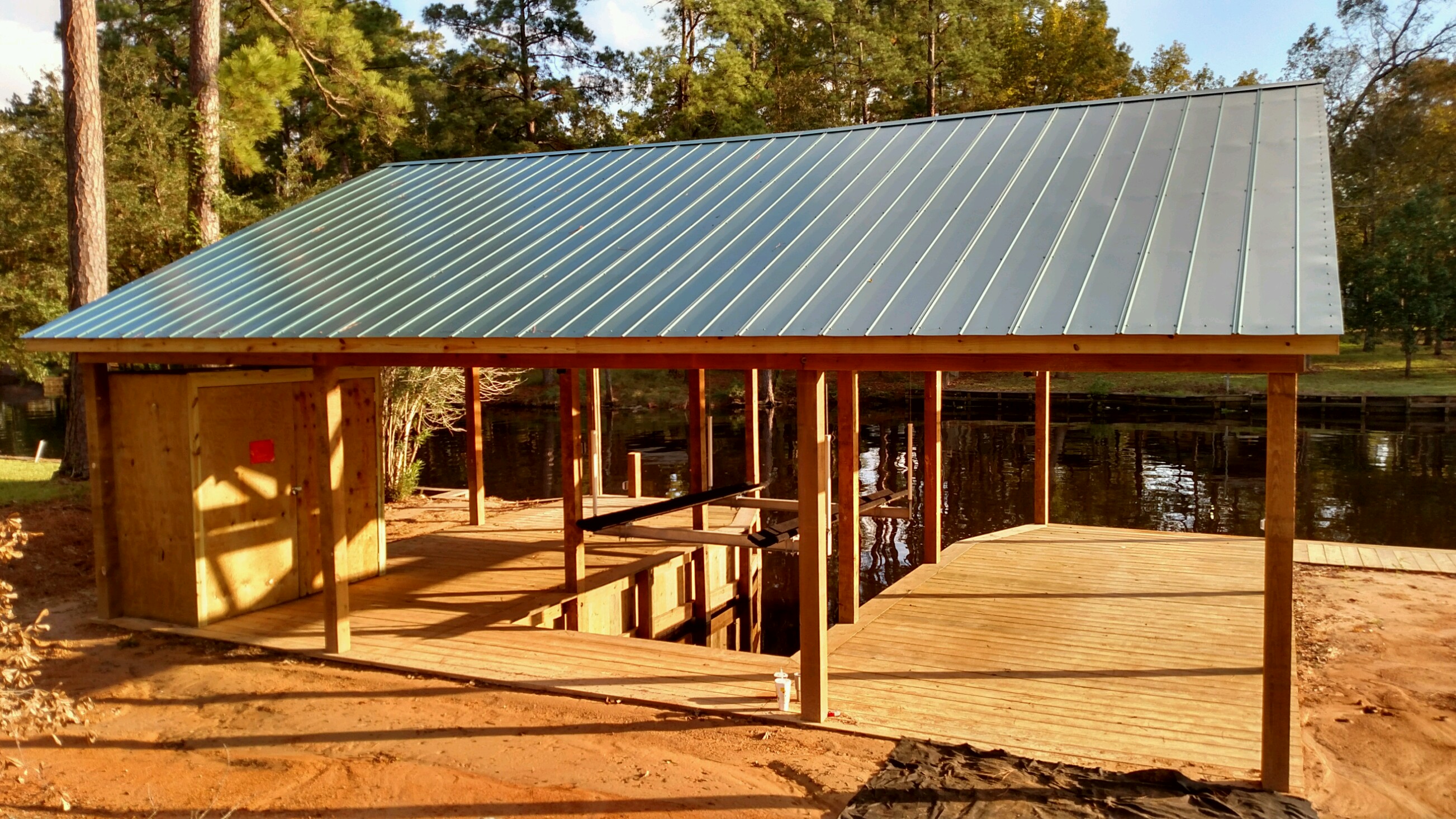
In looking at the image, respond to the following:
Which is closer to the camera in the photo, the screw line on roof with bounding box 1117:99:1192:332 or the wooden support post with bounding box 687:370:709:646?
the screw line on roof with bounding box 1117:99:1192:332

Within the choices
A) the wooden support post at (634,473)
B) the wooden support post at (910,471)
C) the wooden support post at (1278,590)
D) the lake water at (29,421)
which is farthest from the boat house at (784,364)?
the lake water at (29,421)

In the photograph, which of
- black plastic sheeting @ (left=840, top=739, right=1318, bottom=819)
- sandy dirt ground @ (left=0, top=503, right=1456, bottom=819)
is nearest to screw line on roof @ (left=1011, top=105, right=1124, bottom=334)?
black plastic sheeting @ (left=840, top=739, right=1318, bottom=819)

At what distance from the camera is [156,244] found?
16109mm

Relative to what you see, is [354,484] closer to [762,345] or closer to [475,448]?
[475,448]

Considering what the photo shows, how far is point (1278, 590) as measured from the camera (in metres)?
4.84

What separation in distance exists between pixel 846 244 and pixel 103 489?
6.38 m

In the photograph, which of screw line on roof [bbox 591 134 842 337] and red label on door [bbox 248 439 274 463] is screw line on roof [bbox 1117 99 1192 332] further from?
red label on door [bbox 248 439 274 463]

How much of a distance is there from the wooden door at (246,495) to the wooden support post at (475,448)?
361cm

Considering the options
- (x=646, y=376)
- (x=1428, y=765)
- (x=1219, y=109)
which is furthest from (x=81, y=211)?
(x=646, y=376)

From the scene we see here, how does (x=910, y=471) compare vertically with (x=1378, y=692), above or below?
above

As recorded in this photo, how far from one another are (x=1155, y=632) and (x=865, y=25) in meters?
32.3

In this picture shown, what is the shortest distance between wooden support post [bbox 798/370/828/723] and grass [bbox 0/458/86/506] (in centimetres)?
1003

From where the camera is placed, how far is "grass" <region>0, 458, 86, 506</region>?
11703mm

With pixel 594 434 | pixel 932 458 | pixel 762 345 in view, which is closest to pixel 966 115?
pixel 932 458
